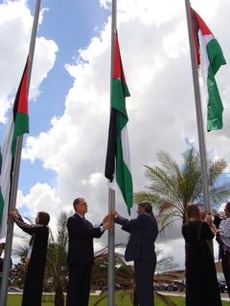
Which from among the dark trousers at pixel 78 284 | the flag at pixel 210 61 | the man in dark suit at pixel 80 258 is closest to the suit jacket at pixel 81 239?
the man in dark suit at pixel 80 258

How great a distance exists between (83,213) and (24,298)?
1879 millimetres

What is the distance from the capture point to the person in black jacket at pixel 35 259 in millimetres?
8445

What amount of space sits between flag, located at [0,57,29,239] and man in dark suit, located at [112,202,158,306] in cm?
236

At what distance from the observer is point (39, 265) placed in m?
8.55

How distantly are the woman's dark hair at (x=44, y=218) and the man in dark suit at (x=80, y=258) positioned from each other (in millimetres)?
696

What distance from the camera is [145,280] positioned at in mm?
7699

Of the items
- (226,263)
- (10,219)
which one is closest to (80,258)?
(10,219)

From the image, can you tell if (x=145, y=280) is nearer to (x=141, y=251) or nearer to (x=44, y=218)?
(x=141, y=251)

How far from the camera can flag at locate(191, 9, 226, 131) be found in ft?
29.0

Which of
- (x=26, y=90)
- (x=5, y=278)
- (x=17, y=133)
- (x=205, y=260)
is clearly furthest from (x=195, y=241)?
(x=26, y=90)

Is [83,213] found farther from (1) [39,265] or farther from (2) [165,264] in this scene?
(2) [165,264]

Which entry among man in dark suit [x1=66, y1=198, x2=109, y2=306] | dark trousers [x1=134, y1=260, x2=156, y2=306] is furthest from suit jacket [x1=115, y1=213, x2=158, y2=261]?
man in dark suit [x1=66, y1=198, x2=109, y2=306]

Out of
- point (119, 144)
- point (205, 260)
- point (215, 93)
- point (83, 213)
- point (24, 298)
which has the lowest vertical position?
point (24, 298)

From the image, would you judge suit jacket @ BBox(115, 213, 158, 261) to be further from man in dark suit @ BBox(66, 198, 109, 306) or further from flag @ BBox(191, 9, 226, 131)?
flag @ BBox(191, 9, 226, 131)
